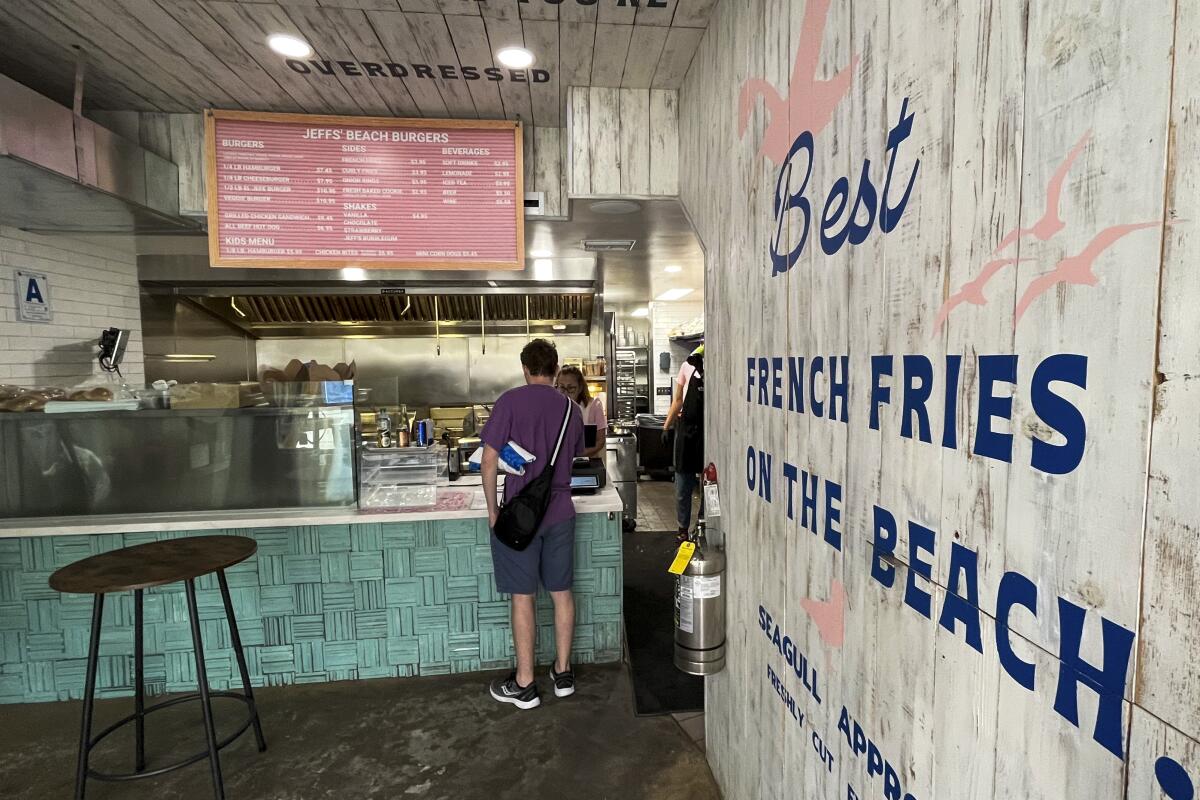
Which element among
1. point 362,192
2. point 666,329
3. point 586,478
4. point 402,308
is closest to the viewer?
point 362,192

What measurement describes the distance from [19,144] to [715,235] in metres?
2.88

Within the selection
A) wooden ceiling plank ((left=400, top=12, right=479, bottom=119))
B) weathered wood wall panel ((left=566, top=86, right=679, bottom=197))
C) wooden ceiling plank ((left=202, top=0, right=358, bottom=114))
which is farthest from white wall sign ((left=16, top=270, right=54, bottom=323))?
weathered wood wall panel ((left=566, top=86, right=679, bottom=197))

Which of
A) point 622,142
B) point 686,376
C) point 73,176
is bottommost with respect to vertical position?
point 686,376

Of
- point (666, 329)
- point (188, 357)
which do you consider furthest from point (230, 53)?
point (666, 329)

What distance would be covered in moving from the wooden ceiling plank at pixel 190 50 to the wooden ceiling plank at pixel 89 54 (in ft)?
0.97

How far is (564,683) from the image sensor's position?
10.1 ft

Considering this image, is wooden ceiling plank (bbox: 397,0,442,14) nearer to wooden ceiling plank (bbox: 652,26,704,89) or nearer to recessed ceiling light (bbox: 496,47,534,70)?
recessed ceiling light (bbox: 496,47,534,70)

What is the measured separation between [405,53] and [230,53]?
75 centimetres

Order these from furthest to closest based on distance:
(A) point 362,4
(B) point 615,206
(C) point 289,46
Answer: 1. (B) point 615,206
2. (C) point 289,46
3. (A) point 362,4

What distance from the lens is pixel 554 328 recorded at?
21.9 feet

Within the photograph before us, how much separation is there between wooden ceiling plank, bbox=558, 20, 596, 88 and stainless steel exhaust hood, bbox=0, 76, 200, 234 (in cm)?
224

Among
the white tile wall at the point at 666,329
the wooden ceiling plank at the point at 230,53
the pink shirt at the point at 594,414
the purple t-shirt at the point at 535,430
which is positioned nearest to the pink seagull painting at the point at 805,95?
the purple t-shirt at the point at 535,430

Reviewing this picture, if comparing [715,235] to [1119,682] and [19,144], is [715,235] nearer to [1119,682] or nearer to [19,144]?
[1119,682]

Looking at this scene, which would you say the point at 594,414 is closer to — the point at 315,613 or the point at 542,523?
the point at 542,523
